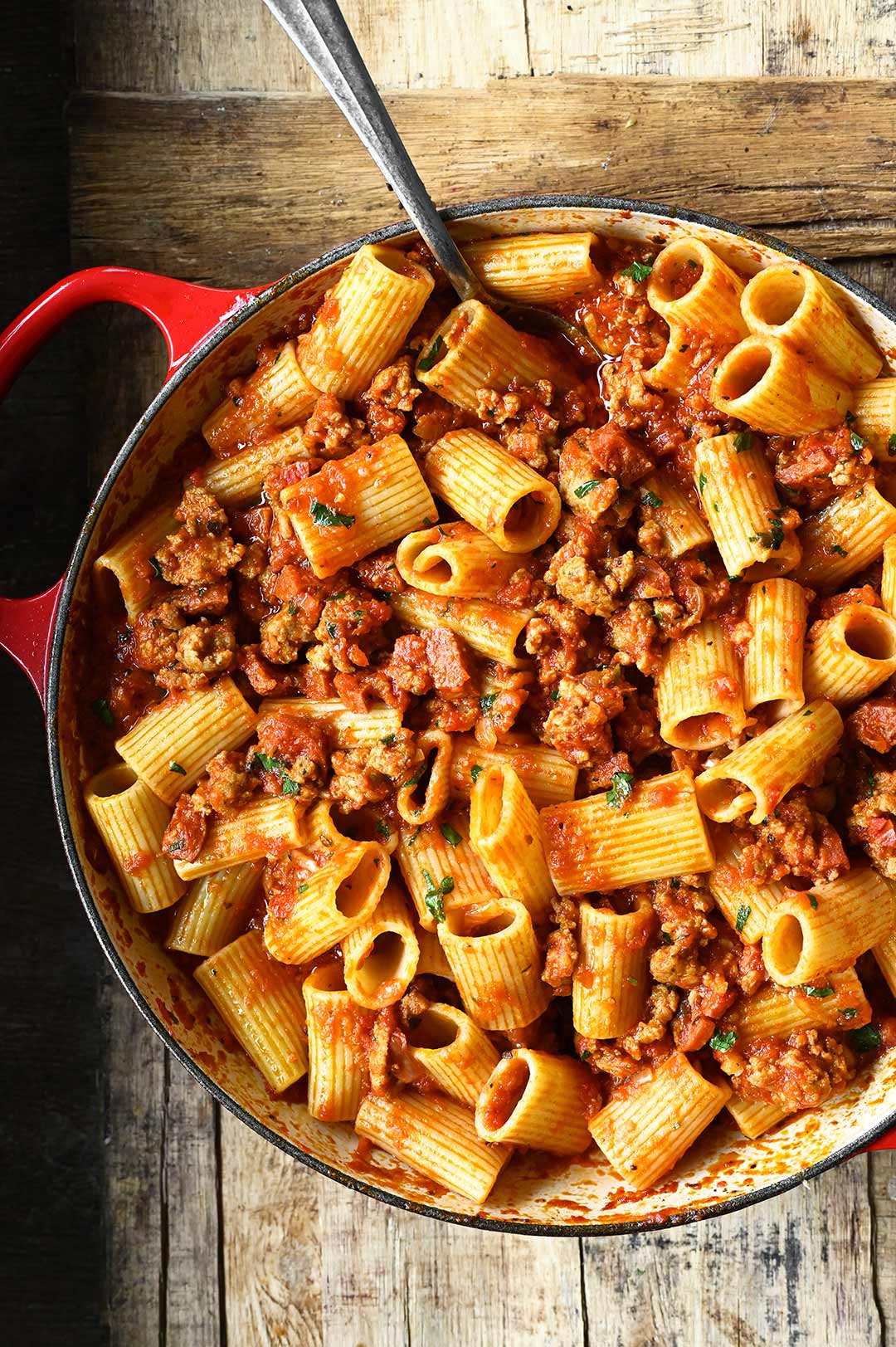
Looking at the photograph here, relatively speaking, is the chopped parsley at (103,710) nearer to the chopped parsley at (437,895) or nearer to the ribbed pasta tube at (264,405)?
the ribbed pasta tube at (264,405)

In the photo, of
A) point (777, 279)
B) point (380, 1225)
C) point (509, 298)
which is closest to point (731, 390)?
point (777, 279)

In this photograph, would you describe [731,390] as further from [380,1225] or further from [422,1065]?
[380,1225]

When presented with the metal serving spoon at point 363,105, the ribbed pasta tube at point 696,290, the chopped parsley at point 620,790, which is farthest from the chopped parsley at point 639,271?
the chopped parsley at point 620,790

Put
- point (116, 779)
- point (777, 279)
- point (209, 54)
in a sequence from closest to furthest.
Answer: point (777, 279), point (116, 779), point (209, 54)

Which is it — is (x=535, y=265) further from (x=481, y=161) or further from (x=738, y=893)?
(x=738, y=893)

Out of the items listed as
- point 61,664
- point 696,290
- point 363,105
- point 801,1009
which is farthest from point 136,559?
point 801,1009

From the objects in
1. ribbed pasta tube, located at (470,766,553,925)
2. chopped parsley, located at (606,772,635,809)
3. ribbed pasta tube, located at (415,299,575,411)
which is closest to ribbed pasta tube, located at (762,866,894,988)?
chopped parsley, located at (606,772,635,809)
